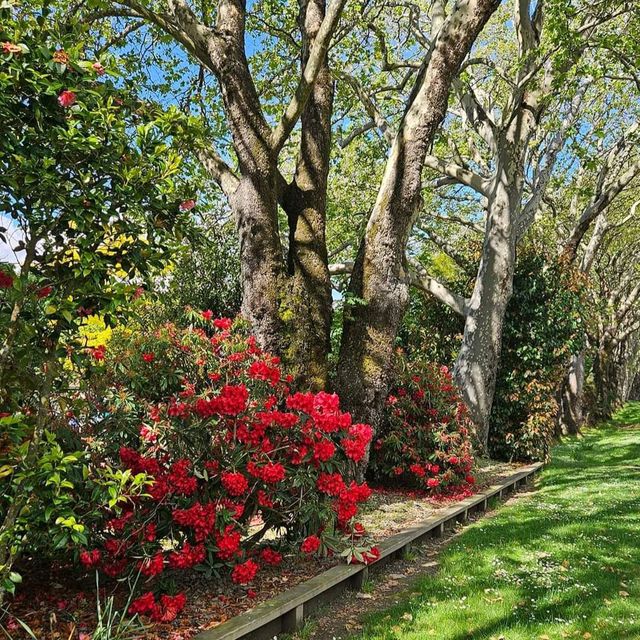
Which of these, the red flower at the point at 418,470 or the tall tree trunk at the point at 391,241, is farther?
the red flower at the point at 418,470

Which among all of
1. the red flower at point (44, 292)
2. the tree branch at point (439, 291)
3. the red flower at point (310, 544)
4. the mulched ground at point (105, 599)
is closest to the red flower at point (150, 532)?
the mulched ground at point (105, 599)

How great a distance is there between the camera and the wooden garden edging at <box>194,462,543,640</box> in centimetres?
367

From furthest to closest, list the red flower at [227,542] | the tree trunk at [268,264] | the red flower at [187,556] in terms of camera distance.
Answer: the tree trunk at [268,264] → the red flower at [227,542] → the red flower at [187,556]

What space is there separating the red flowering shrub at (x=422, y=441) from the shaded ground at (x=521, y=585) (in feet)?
2.90

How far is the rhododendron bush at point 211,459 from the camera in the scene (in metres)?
3.98

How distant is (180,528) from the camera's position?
13.6ft

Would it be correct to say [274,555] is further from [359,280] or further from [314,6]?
[314,6]

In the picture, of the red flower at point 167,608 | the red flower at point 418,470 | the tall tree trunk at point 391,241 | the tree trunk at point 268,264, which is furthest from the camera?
the red flower at point 418,470

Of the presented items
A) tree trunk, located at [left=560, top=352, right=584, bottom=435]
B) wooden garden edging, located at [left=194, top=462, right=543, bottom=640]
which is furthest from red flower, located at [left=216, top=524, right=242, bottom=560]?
tree trunk, located at [left=560, top=352, right=584, bottom=435]

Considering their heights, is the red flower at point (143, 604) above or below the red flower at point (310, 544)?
below

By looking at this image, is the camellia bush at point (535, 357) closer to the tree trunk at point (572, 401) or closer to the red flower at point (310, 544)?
the tree trunk at point (572, 401)

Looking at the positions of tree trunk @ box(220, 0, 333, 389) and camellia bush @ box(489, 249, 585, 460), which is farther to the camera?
camellia bush @ box(489, 249, 585, 460)

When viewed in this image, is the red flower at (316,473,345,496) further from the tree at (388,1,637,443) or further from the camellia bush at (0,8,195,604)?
the tree at (388,1,637,443)

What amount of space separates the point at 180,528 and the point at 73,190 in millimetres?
2490
